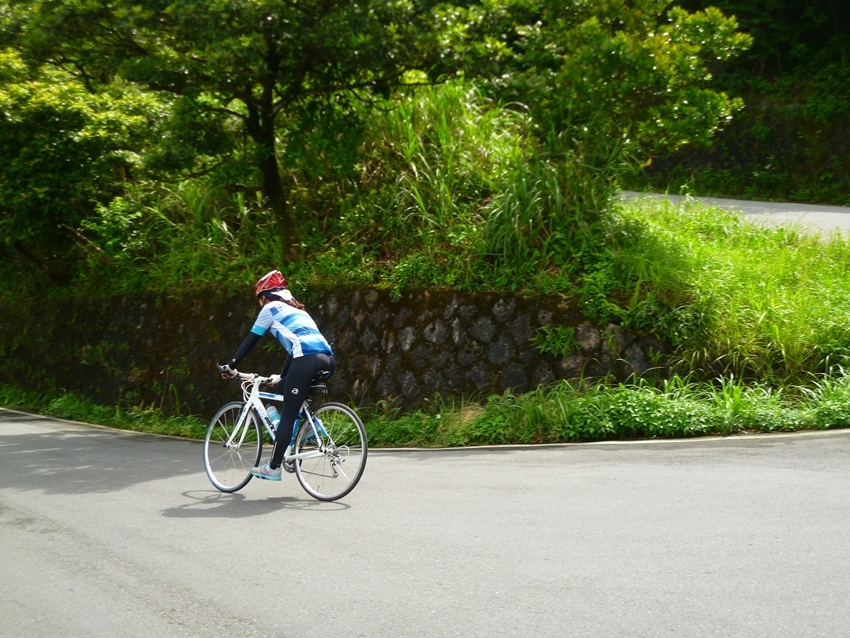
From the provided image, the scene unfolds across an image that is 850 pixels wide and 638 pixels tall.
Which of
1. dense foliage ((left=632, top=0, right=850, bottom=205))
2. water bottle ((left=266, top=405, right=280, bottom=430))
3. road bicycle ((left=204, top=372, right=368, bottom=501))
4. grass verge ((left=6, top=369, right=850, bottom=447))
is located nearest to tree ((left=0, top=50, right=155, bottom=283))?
grass verge ((left=6, top=369, right=850, bottom=447))

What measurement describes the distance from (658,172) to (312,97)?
1509cm

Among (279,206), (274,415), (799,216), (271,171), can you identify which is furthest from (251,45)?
(799,216)

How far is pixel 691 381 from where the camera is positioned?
10938mm

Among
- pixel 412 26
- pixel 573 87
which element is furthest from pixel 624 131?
pixel 412 26

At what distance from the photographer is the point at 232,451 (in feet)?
29.3

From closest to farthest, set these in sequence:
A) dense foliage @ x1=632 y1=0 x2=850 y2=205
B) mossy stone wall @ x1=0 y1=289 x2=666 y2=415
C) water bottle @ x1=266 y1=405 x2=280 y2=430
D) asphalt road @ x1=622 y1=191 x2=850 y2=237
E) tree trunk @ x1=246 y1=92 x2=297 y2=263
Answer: water bottle @ x1=266 y1=405 x2=280 y2=430, mossy stone wall @ x1=0 y1=289 x2=666 y2=415, tree trunk @ x1=246 y1=92 x2=297 y2=263, asphalt road @ x1=622 y1=191 x2=850 y2=237, dense foliage @ x1=632 y1=0 x2=850 y2=205

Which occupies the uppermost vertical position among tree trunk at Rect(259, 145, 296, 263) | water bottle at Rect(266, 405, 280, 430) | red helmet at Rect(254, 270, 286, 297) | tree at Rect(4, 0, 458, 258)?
tree at Rect(4, 0, 458, 258)

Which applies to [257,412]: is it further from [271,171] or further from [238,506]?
[271,171]

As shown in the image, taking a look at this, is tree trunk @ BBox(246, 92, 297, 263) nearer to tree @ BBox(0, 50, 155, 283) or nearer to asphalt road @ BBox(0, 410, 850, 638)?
tree @ BBox(0, 50, 155, 283)

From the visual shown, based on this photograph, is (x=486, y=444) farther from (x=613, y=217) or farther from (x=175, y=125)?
(x=175, y=125)

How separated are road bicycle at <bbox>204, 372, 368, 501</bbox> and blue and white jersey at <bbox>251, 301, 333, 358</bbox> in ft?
1.02

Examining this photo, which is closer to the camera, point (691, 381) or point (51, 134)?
point (691, 381)

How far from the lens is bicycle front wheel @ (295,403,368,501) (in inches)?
324

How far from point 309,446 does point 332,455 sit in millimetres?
262
